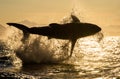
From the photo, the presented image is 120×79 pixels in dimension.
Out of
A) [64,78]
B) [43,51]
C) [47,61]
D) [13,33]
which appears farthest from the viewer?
[13,33]

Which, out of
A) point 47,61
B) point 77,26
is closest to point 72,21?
point 77,26

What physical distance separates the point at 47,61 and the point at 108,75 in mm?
16566

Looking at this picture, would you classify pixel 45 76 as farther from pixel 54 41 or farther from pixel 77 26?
pixel 54 41

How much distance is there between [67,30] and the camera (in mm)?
41750

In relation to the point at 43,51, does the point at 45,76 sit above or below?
below

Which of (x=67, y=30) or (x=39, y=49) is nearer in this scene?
(x=67, y=30)

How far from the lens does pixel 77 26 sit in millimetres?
40750

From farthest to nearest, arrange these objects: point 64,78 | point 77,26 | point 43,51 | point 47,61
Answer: point 43,51 < point 47,61 < point 77,26 < point 64,78

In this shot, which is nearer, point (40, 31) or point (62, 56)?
point (40, 31)

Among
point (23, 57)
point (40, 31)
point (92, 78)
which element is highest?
point (40, 31)

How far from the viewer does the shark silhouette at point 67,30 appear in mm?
40938

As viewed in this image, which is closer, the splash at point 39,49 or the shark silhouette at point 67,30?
the shark silhouette at point 67,30

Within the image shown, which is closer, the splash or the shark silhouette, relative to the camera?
the shark silhouette

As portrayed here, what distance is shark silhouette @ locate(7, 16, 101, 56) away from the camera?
40.9 metres
